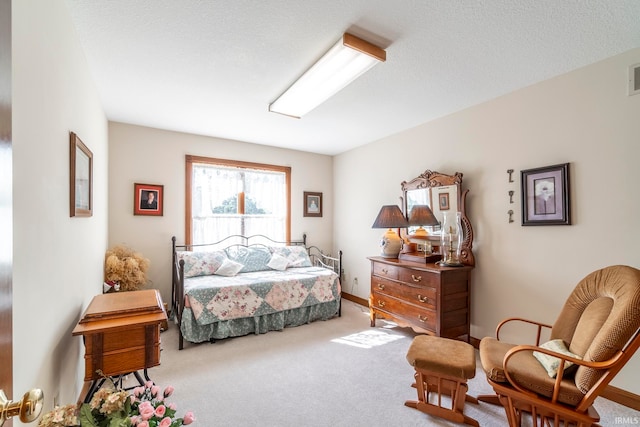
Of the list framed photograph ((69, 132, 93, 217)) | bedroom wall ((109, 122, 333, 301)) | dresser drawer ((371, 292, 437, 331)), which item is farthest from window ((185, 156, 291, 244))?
dresser drawer ((371, 292, 437, 331))

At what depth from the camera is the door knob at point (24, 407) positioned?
52 centimetres

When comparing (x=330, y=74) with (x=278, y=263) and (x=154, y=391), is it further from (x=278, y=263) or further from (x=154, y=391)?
(x=278, y=263)

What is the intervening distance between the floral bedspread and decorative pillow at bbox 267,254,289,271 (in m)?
0.10

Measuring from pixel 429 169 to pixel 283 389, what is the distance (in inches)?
112

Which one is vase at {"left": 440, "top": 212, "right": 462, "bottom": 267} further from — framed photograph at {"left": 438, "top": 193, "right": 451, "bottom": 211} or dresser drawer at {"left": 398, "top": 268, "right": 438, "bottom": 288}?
dresser drawer at {"left": 398, "top": 268, "right": 438, "bottom": 288}

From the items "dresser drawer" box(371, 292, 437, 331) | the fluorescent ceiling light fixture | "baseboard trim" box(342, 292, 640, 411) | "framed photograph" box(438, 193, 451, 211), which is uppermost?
the fluorescent ceiling light fixture

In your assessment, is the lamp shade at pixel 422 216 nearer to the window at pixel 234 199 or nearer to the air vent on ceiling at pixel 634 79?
the air vent on ceiling at pixel 634 79

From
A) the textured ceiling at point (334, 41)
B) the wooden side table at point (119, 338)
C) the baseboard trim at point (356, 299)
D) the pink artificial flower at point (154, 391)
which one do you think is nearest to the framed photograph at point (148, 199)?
the textured ceiling at point (334, 41)

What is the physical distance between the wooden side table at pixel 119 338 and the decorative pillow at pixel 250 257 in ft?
7.41

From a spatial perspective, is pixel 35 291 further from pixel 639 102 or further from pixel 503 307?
pixel 639 102

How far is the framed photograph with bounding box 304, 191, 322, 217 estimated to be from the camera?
5078 millimetres

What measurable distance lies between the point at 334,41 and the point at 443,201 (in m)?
2.14

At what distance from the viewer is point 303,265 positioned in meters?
4.48

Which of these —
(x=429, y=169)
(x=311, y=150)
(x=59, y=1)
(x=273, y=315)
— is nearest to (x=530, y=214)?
(x=429, y=169)
